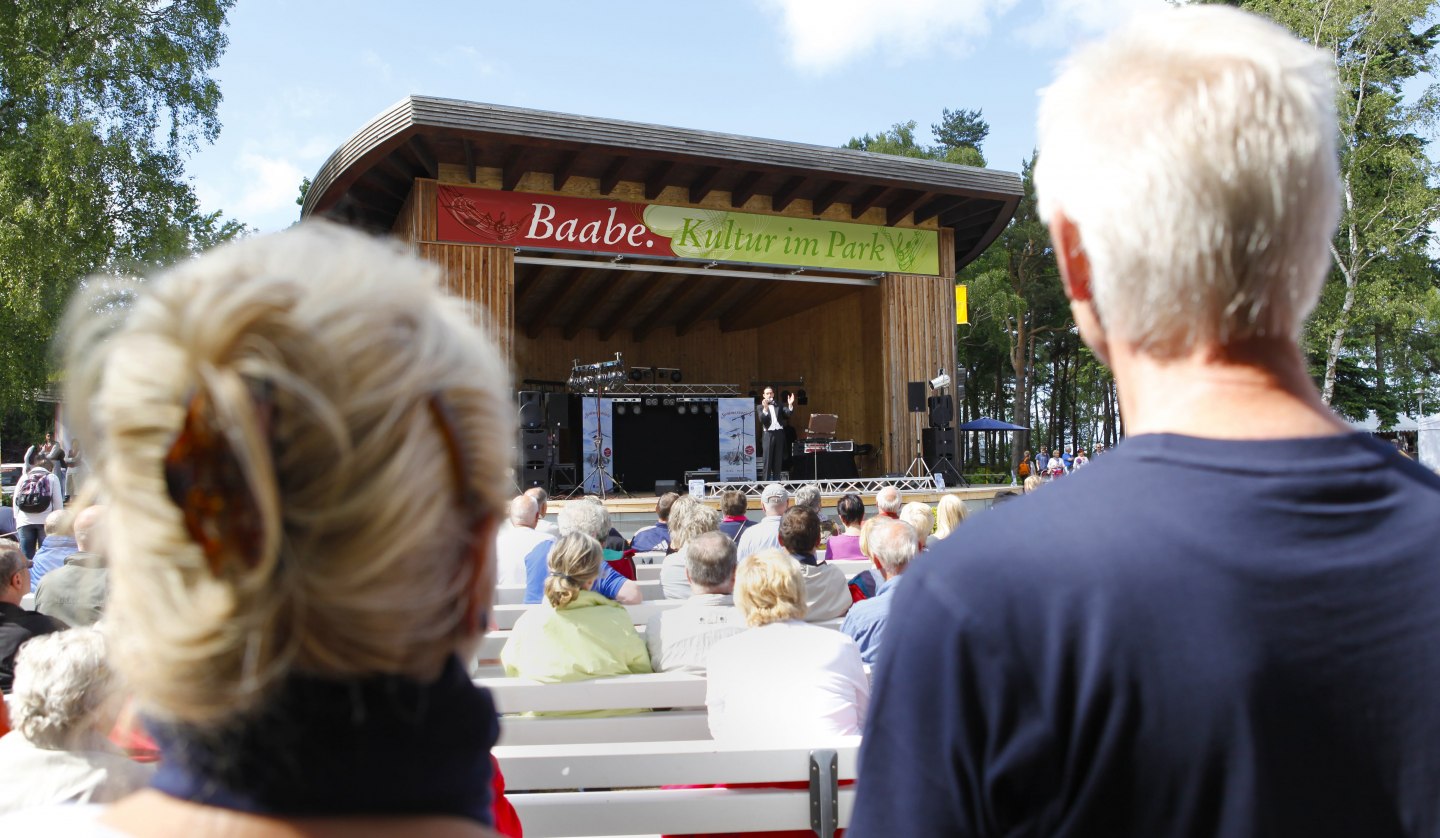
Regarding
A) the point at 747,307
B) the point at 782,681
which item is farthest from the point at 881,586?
the point at 747,307

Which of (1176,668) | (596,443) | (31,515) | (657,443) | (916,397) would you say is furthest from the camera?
(657,443)

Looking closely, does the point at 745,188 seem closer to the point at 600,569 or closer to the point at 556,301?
the point at 556,301

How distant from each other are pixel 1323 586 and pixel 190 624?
831 millimetres

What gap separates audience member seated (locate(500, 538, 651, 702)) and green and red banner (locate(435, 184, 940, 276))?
33.0 feet

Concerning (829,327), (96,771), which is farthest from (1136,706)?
(829,327)

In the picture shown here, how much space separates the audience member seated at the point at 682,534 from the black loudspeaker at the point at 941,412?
9.01m

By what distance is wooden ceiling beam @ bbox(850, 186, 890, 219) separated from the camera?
47.8 feet

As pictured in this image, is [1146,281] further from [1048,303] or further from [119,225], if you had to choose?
[1048,303]

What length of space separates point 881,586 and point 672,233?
10.5 meters

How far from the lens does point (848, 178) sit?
13.9m

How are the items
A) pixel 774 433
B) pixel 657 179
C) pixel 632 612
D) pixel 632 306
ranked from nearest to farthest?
pixel 632 612
pixel 657 179
pixel 774 433
pixel 632 306

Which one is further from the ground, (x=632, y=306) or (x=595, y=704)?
(x=632, y=306)

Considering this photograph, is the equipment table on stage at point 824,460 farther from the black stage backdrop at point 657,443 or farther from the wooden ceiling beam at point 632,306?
the wooden ceiling beam at point 632,306

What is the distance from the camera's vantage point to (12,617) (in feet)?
9.68
